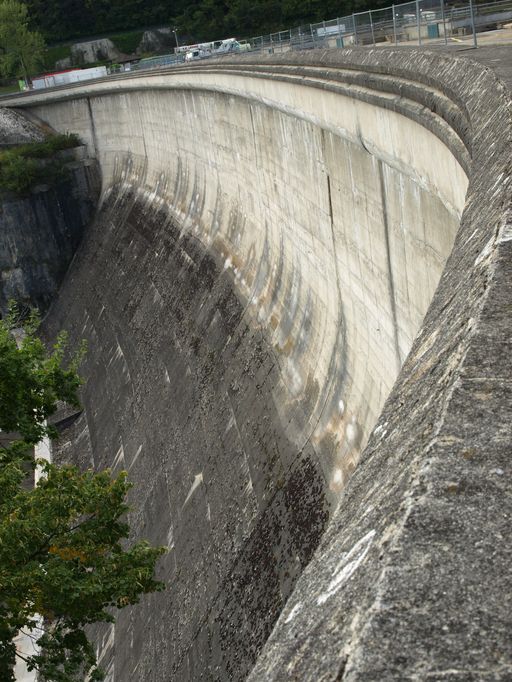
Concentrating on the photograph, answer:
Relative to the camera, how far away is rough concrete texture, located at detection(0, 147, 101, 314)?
37.6m

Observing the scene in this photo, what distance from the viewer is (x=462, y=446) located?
66.6 inches

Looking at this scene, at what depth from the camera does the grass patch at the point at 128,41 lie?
6650cm

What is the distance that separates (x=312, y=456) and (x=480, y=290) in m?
10.0

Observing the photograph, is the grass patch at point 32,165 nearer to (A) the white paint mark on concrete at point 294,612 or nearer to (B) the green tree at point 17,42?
(B) the green tree at point 17,42

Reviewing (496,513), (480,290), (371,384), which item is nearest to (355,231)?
(371,384)

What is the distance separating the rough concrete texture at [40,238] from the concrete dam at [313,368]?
4289mm

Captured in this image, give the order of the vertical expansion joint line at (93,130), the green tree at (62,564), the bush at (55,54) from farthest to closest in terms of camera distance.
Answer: the bush at (55,54)
the vertical expansion joint line at (93,130)
the green tree at (62,564)

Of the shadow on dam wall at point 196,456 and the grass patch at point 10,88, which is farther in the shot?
the grass patch at point 10,88

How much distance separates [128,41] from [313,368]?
57.9 m

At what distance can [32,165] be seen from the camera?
38.4 metres

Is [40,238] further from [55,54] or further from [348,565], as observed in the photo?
[348,565]

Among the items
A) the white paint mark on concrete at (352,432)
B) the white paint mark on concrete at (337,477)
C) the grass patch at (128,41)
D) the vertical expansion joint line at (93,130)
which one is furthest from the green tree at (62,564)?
the grass patch at (128,41)

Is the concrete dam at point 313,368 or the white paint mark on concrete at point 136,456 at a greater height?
the concrete dam at point 313,368

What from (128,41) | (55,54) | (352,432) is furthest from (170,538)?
(55,54)
